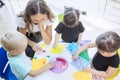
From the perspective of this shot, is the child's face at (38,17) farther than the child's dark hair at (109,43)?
Yes

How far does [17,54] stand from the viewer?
1.23 meters

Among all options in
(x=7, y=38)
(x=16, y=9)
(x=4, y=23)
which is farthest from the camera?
(x=16, y=9)

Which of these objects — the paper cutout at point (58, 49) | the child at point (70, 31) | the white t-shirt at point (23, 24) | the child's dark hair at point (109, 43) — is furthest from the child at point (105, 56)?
the white t-shirt at point (23, 24)

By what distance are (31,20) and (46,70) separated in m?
0.45

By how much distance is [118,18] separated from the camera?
2.80 meters

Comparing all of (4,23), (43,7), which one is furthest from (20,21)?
(4,23)

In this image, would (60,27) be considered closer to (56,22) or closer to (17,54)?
(17,54)

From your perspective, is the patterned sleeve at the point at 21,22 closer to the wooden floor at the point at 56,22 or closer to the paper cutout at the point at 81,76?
the paper cutout at the point at 81,76

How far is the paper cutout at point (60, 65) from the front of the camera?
1.33 meters

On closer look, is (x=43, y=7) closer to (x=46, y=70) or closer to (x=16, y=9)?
(x=46, y=70)

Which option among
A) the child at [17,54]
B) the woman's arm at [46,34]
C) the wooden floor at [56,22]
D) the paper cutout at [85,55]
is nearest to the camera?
the child at [17,54]

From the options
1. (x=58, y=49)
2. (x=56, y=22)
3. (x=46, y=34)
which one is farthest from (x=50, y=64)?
(x=56, y=22)

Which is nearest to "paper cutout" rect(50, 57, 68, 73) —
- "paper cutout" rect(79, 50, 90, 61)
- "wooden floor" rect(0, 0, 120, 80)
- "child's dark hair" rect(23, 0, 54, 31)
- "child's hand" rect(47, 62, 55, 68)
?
"child's hand" rect(47, 62, 55, 68)

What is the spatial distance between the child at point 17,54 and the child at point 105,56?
0.32 m
